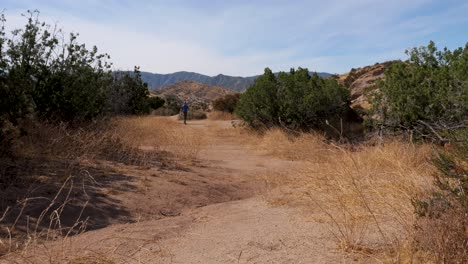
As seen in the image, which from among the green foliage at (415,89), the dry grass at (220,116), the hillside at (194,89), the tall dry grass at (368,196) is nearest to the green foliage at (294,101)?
the green foliage at (415,89)

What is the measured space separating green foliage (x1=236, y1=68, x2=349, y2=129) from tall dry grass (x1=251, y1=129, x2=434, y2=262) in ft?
22.0

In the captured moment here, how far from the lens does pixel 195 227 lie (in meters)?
5.25

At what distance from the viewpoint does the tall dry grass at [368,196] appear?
4.01 metres

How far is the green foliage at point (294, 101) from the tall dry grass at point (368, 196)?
6.69m

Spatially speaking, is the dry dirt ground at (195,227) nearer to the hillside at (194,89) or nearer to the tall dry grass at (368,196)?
the tall dry grass at (368,196)

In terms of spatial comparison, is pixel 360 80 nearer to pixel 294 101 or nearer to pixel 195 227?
pixel 294 101

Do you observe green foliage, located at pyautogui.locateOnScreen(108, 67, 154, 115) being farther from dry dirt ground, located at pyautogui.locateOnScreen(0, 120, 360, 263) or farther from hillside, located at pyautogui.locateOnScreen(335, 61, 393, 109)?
dry dirt ground, located at pyautogui.locateOnScreen(0, 120, 360, 263)

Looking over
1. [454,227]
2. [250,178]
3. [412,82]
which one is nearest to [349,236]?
[454,227]

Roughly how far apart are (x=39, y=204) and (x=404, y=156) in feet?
18.9

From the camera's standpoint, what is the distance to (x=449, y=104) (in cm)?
1039

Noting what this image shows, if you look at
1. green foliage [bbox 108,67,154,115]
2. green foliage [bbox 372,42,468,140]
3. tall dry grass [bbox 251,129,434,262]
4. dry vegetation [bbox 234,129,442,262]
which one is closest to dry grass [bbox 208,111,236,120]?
green foliage [bbox 108,67,154,115]

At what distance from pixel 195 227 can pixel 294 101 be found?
11142 millimetres

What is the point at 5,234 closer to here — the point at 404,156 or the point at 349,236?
the point at 349,236

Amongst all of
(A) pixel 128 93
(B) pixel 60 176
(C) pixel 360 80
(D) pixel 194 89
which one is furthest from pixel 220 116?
(D) pixel 194 89
